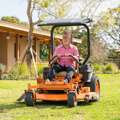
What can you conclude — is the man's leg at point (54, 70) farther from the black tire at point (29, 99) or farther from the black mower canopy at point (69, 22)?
the black mower canopy at point (69, 22)

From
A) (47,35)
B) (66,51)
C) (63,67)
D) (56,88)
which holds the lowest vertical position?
(56,88)

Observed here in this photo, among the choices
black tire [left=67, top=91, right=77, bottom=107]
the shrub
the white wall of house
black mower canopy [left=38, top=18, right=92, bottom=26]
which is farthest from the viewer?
the white wall of house

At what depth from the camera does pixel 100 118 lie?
162 inches

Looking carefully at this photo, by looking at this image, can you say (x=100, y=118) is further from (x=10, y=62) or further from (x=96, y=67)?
(x=96, y=67)

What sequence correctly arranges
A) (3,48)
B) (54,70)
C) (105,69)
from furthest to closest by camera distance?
(105,69) < (3,48) < (54,70)

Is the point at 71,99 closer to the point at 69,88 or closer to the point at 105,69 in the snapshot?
the point at 69,88

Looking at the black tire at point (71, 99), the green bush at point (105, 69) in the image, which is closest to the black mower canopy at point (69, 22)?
the black tire at point (71, 99)

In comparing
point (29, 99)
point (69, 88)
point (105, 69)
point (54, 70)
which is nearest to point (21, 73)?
point (54, 70)

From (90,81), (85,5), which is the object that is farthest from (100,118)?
(85,5)

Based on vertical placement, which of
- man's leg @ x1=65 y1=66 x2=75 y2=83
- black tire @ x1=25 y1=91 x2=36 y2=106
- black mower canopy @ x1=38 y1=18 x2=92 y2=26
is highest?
black mower canopy @ x1=38 y1=18 x2=92 y2=26

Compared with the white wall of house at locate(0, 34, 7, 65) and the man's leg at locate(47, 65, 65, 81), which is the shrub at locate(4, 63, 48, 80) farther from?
the man's leg at locate(47, 65, 65, 81)

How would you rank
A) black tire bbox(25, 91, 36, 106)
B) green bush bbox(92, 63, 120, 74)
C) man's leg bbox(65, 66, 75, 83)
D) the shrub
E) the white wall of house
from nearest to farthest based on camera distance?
black tire bbox(25, 91, 36, 106) → man's leg bbox(65, 66, 75, 83) → the shrub → the white wall of house → green bush bbox(92, 63, 120, 74)

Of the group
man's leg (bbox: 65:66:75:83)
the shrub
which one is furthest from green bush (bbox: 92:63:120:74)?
man's leg (bbox: 65:66:75:83)

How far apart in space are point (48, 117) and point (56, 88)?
1128 mm
